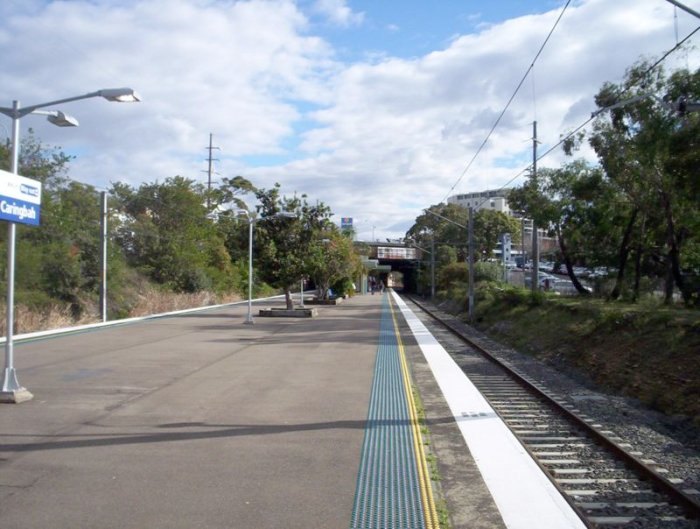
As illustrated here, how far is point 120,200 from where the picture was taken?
46.0 m

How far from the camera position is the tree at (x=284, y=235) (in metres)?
33.4

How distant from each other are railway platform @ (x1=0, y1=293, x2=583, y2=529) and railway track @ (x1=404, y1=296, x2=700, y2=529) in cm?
45

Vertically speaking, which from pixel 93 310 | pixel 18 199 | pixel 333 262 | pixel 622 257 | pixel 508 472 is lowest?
pixel 508 472

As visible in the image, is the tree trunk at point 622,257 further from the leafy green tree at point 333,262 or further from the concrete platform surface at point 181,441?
the leafy green tree at point 333,262

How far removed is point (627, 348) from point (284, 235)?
2080 centimetres

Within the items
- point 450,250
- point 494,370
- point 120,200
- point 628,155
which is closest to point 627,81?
point 628,155

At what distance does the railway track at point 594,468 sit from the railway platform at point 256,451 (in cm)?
45

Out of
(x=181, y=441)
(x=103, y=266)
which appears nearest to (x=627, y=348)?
(x=181, y=441)

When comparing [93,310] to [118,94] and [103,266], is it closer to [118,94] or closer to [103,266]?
[103,266]

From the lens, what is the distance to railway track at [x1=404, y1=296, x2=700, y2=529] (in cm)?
596

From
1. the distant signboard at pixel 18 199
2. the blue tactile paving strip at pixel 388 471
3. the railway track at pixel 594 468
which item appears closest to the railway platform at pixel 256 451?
the blue tactile paving strip at pixel 388 471

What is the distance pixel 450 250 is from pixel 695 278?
5551cm

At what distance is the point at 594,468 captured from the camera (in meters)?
7.59

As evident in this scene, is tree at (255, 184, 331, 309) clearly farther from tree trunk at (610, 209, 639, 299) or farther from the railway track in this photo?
the railway track
